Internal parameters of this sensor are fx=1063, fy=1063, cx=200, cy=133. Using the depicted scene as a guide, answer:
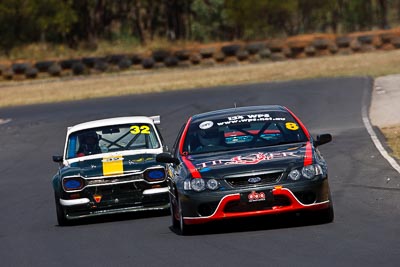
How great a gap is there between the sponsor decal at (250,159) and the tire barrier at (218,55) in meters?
34.1

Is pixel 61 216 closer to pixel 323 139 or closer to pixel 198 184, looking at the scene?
pixel 198 184

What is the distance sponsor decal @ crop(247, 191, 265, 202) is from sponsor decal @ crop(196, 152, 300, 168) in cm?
33

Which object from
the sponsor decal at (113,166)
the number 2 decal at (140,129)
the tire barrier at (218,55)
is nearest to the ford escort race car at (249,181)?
the sponsor decal at (113,166)

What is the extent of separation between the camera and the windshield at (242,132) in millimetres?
11023

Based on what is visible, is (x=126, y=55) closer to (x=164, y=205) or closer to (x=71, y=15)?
(x=71, y=15)

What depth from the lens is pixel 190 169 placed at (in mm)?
10336

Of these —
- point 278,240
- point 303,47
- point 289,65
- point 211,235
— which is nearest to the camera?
point 278,240

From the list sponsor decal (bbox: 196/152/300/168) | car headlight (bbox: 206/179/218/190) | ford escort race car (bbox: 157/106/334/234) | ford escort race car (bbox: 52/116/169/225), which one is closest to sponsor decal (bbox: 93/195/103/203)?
ford escort race car (bbox: 52/116/169/225)

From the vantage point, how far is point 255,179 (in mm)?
10016

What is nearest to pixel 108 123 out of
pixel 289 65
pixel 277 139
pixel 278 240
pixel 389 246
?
pixel 277 139

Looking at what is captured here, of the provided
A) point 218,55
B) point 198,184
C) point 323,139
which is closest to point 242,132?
point 323,139

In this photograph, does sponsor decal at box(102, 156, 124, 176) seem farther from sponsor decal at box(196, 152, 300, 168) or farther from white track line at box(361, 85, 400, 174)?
white track line at box(361, 85, 400, 174)

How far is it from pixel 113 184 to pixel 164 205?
0.64 metres

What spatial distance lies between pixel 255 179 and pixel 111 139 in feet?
14.2
